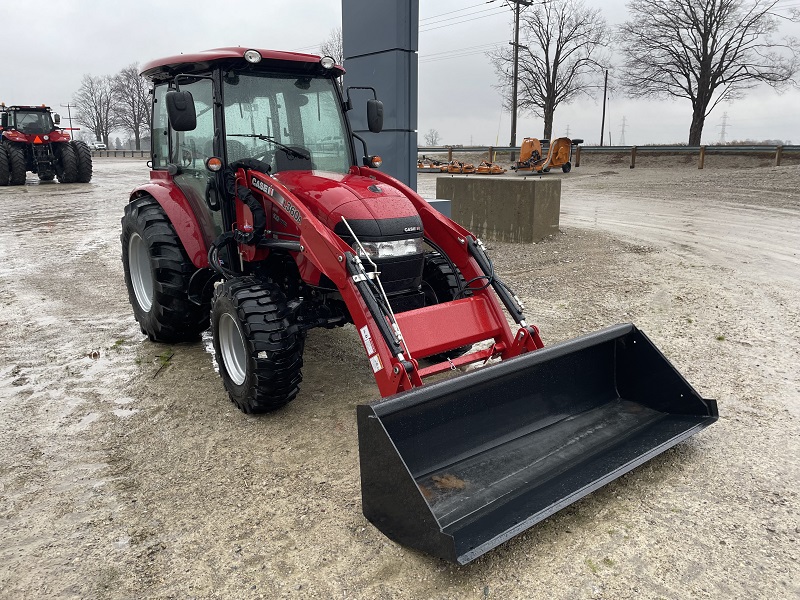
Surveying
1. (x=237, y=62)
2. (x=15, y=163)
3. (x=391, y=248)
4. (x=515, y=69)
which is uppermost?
(x=515, y=69)

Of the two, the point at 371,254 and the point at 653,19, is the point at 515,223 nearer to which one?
the point at 371,254

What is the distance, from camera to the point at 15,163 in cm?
1995

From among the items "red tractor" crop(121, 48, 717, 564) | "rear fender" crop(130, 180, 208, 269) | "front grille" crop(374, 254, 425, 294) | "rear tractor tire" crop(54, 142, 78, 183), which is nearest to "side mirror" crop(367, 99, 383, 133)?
"red tractor" crop(121, 48, 717, 564)

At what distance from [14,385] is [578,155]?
87.6 ft

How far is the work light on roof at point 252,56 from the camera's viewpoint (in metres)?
4.07

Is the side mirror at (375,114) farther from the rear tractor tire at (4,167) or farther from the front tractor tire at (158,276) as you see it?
the rear tractor tire at (4,167)

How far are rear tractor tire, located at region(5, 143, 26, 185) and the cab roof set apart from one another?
18.6 metres

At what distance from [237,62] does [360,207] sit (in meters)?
1.41

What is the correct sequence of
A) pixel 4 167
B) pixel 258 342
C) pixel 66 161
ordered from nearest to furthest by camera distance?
pixel 258 342 → pixel 4 167 → pixel 66 161

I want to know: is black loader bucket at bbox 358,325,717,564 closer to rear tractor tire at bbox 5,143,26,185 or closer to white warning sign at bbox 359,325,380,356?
white warning sign at bbox 359,325,380,356

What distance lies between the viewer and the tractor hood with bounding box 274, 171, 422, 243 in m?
3.79

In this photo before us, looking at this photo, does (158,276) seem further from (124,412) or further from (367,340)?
(367,340)

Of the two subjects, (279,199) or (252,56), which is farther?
(252,56)

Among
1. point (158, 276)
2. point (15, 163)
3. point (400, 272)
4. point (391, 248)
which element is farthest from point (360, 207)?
point (15, 163)
